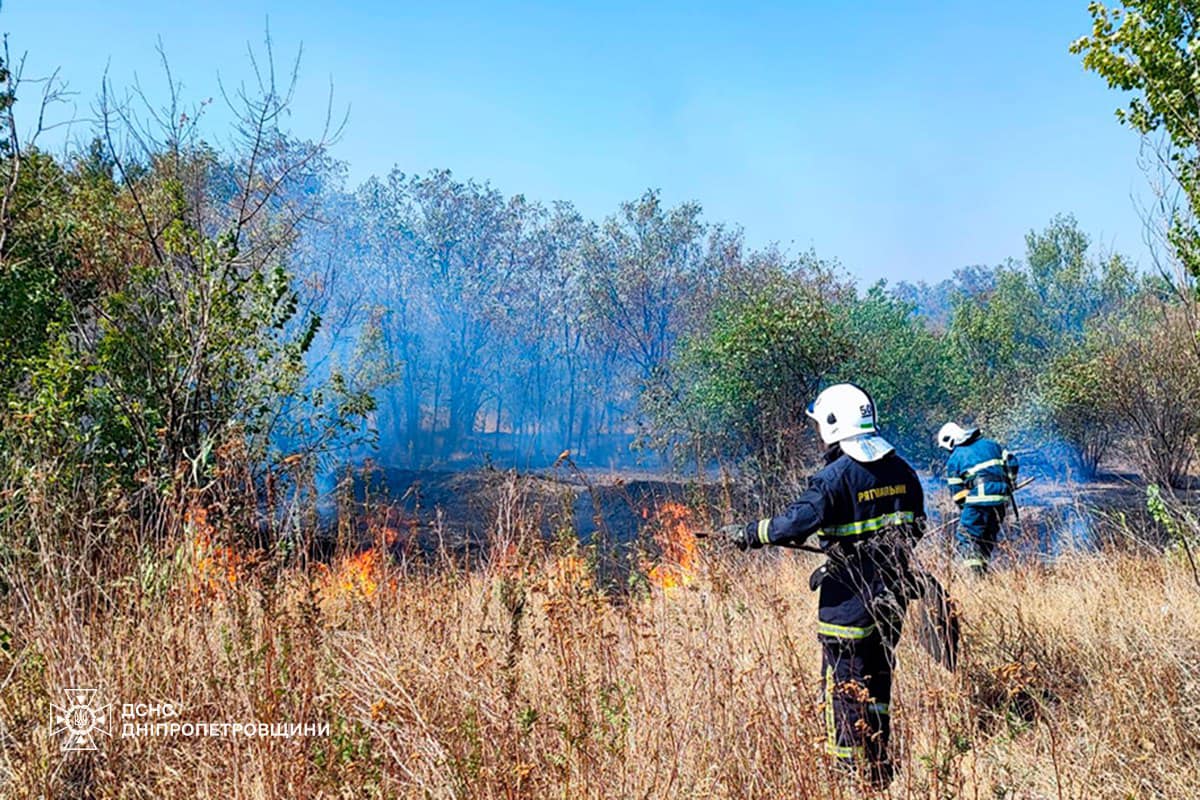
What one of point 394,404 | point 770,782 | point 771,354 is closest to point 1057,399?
point 771,354

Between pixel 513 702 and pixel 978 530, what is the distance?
6091mm

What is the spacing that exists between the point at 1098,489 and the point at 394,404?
90.4 feet

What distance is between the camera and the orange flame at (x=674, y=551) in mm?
4200

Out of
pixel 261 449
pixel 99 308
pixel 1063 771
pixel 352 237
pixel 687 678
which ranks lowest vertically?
pixel 1063 771

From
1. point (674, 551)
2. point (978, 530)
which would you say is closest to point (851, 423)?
point (674, 551)

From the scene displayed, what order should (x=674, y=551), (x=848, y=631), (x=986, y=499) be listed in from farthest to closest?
(x=986, y=499) → (x=674, y=551) → (x=848, y=631)

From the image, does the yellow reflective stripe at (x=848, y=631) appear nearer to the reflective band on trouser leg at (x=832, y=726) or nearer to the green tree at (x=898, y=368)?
the reflective band on trouser leg at (x=832, y=726)

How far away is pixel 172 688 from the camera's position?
113 inches

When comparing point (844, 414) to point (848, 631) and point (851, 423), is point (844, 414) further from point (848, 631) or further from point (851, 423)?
point (848, 631)

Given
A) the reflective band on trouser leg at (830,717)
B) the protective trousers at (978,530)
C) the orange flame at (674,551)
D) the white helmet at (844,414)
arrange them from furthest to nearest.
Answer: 1. the protective trousers at (978,530)
2. the orange flame at (674,551)
3. the white helmet at (844,414)
4. the reflective band on trouser leg at (830,717)

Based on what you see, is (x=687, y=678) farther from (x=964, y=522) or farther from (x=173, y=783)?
(x=964, y=522)

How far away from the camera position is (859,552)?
3270 millimetres

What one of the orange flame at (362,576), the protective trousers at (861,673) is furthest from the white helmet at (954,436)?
the orange flame at (362,576)

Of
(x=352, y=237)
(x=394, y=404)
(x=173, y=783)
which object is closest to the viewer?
(x=173, y=783)
